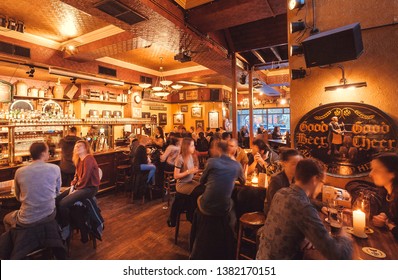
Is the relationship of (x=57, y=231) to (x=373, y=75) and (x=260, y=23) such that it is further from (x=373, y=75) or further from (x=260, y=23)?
(x=260, y=23)

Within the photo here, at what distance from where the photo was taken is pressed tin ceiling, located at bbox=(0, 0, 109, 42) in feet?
11.5

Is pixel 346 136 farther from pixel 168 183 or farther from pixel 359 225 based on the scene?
pixel 168 183

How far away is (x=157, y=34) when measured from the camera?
144 inches

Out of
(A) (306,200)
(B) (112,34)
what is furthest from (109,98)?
(A) (306,200)

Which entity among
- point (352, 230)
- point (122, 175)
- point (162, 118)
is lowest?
point (122, 175)

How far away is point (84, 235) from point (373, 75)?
13.3 ft

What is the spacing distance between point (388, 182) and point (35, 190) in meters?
3.36

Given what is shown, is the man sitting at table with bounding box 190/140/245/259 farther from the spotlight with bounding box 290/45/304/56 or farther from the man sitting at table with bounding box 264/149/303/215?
the spotlight with bounding box 290/45/304/56

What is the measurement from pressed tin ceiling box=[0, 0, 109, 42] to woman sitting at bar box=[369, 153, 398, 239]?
4.57 m

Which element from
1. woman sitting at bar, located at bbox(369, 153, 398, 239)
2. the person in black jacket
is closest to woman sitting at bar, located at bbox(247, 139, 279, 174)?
woman sitting at bar, located at bbox(369, 153, 398, 239)

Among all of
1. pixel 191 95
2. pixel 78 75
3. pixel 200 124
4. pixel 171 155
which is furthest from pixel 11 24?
pixel 200 124

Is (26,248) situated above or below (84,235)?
above

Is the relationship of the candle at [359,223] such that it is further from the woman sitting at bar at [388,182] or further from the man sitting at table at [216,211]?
the man sitting at table at [216,211]

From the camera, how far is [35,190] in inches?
89.1
